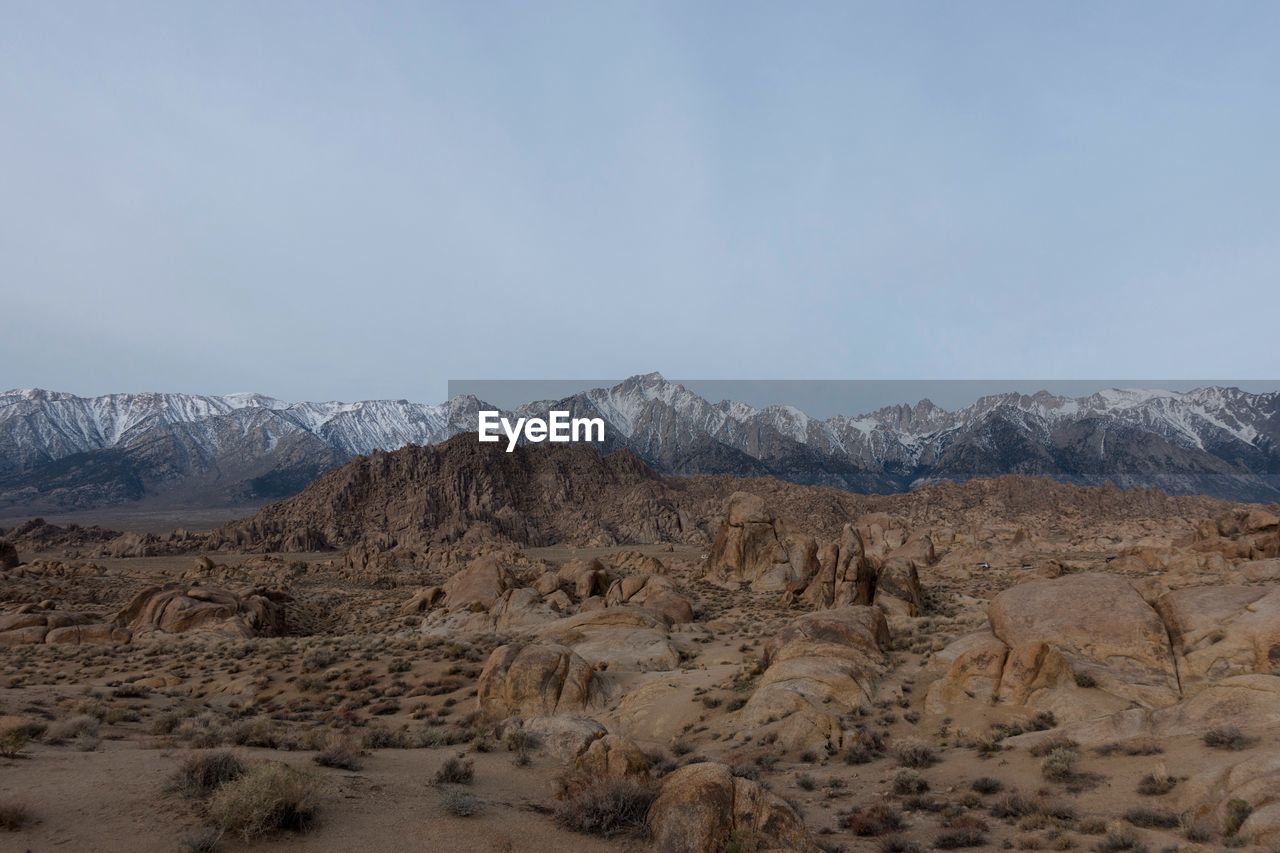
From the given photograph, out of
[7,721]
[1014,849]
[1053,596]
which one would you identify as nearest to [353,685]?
[7,721]

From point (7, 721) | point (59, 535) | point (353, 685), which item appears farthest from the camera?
point (59, 535)

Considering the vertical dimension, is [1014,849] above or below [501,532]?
above

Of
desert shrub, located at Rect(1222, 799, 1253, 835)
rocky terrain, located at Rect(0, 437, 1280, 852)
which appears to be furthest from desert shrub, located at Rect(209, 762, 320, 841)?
desert shrub, located at Rect(1222, 799, 1253, 835)

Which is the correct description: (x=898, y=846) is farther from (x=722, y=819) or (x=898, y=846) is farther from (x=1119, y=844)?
(x=1119, y=844)

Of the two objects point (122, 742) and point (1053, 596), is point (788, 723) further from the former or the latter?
point (122, 742)

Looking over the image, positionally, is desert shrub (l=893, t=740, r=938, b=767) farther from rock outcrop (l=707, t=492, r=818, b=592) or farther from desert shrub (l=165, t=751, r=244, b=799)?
rock outcrop (l=707, t=492, r=818, b=592)

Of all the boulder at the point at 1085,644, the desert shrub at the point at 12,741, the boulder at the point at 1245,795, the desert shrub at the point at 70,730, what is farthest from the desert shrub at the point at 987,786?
the desert shrub at the point at 70,730

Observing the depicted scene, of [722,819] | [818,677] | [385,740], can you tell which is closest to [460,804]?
[722,819]

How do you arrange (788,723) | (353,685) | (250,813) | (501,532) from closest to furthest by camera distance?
(250,813) → (788,723) → (353,685) → (501,532)
